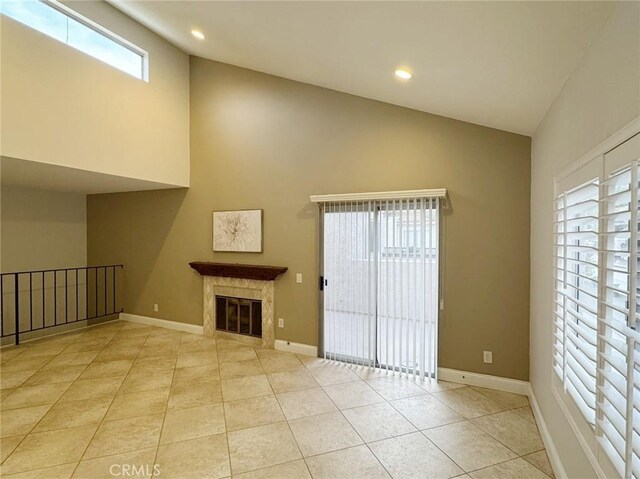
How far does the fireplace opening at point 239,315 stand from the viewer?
4797mm

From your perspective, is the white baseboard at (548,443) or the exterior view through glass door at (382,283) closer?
the white baseboard at (548,443)

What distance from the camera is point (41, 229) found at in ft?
18.3

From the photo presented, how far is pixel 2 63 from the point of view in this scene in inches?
119

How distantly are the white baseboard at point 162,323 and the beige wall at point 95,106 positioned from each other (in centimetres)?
231

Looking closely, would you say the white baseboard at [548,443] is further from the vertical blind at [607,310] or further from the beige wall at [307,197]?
the vertical blind at [607,310]

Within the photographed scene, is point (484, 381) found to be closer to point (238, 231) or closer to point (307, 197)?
point (307, 197)

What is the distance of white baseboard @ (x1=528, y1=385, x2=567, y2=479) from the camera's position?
2.05 m

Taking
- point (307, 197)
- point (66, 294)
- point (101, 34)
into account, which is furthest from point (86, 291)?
point (307, 197)

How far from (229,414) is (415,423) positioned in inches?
63.6

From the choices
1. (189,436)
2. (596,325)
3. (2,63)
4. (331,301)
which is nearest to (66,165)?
(2,63)

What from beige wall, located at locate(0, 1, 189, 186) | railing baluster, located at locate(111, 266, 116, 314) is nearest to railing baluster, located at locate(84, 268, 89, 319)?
railing baluster, located at locate(111, 266, 116, 314)

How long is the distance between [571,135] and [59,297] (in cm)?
753

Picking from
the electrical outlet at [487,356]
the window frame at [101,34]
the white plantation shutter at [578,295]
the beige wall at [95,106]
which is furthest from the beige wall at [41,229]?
the white plantation shutter at [578,295]

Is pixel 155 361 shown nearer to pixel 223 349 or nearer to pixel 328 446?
pixel 223 349
